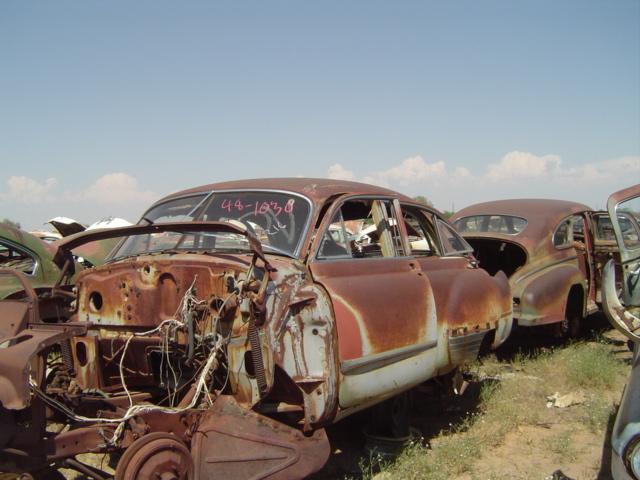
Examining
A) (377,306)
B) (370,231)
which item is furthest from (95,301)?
(370,231)

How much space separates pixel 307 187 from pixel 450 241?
1.92 m

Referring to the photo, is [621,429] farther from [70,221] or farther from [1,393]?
[70,221]

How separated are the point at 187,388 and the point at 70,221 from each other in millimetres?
7798

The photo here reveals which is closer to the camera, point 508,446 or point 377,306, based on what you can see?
point 377,306

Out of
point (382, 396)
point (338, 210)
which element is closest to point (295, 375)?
point (382, 396)

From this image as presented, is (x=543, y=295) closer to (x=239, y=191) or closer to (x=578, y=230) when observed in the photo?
(x=578, y=230)

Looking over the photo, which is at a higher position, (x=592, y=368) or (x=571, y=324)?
(x=571, y=324)

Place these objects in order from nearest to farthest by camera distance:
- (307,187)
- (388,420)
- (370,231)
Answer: (307,187) → (388,420) → (370,231)

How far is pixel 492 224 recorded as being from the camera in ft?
27.9

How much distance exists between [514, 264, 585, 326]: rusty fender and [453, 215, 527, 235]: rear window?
2.71 ft

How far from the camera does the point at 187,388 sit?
155 inches

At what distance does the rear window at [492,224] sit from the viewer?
323 inches

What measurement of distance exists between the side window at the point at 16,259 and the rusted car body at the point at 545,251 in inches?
226

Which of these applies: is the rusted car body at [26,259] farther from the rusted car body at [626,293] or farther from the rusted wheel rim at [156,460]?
the rusted car body at [626,293]
